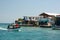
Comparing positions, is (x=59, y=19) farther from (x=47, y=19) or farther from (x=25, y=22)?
(x=25, y=22)

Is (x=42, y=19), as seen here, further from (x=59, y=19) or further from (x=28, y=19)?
(x=59, y=19)

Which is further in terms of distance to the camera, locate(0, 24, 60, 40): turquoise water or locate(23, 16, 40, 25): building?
locate(23, 16, 40, 25): building

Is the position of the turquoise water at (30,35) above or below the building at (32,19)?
below

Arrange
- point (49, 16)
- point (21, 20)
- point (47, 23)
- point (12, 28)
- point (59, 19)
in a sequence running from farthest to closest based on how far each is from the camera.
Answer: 1. point (21, 20)
2. point (49, 16)
3. point (47, 23)
4. point (59, 19)
5. point (12, 28)

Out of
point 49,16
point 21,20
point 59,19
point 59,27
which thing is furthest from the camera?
point 21,20

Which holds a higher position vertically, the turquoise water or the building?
the building

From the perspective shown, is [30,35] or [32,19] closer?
[30,35]

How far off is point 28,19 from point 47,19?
362 inches

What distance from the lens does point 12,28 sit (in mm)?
45656

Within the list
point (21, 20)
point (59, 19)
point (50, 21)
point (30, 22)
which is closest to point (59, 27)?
point (59, 19)

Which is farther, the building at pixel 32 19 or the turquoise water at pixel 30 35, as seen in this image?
the building at pixel 32 19

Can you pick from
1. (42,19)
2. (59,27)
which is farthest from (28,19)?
(59,27)

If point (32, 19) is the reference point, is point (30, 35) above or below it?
below

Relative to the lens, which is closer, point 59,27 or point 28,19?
point 59,27
